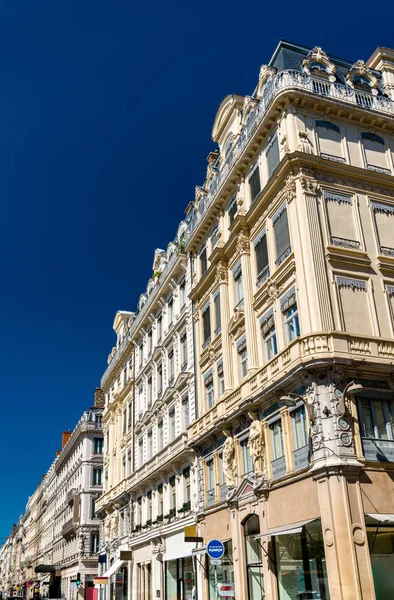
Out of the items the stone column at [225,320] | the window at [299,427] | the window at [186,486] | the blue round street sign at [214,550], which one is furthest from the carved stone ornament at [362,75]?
the window at [186,486]

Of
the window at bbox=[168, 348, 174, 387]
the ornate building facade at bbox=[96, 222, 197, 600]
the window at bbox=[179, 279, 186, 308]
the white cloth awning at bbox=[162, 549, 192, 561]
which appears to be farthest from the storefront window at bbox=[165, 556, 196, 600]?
the window at bbox=[179, 279, 186, 308]

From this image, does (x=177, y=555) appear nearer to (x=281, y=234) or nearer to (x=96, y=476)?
(x=281, y=234)

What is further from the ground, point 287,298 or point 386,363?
point 287,298

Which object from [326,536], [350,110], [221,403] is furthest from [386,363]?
[350,110]

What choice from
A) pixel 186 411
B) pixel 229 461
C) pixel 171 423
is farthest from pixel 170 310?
pixel 229 461

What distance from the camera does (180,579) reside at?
30234mm

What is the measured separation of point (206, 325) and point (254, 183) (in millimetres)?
8020

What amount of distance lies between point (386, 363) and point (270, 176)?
9.51 metres

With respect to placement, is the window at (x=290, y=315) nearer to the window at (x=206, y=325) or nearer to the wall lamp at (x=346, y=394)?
the wall lamp at (x=346, y=394)

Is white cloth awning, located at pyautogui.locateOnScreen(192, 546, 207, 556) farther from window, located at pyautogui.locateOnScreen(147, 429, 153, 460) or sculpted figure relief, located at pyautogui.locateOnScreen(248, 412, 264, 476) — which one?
window, located at pyautogui.locateOnScreen(147, 429, 153, 460)

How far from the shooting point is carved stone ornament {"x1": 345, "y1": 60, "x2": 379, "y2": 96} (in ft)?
89.0

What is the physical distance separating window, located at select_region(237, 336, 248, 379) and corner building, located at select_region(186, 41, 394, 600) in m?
0.09

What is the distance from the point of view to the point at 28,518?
135 meters

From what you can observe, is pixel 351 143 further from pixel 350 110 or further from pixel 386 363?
pixel 386 363
